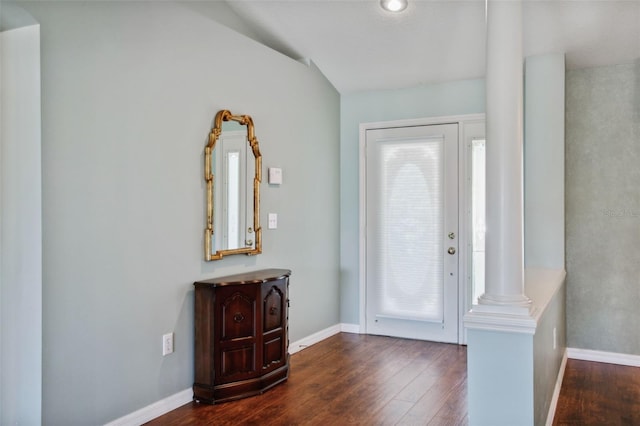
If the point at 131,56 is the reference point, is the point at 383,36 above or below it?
above

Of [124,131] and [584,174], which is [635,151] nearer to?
[584,174]

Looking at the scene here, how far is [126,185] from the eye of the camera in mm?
2766

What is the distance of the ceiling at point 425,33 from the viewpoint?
3449 millimetres

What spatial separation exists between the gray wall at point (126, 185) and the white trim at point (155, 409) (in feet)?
0.13

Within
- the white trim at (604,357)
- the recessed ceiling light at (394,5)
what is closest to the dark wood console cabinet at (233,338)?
the recessed ceiling light at (394,5)

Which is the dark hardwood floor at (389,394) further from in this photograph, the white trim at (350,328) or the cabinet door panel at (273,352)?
the white trim at (350,328)

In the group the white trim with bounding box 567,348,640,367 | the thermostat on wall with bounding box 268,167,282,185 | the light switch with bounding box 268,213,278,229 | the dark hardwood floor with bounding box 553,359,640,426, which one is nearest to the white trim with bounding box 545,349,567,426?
the dark hardwood floor with bounding box 553,359,640,426

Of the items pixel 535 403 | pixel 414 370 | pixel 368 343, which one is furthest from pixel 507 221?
pixel 368 343

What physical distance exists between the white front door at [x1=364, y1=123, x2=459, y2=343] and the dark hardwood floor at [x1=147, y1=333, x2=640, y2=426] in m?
0.45

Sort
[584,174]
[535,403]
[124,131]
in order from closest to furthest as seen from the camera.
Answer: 1. [535,403]
2. [124,131]
3. [584,174]

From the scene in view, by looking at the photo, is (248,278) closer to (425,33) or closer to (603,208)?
(425,33)

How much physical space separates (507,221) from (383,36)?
217 cm

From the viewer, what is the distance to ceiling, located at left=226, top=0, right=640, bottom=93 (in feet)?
11.3

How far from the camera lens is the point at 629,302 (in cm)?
396
